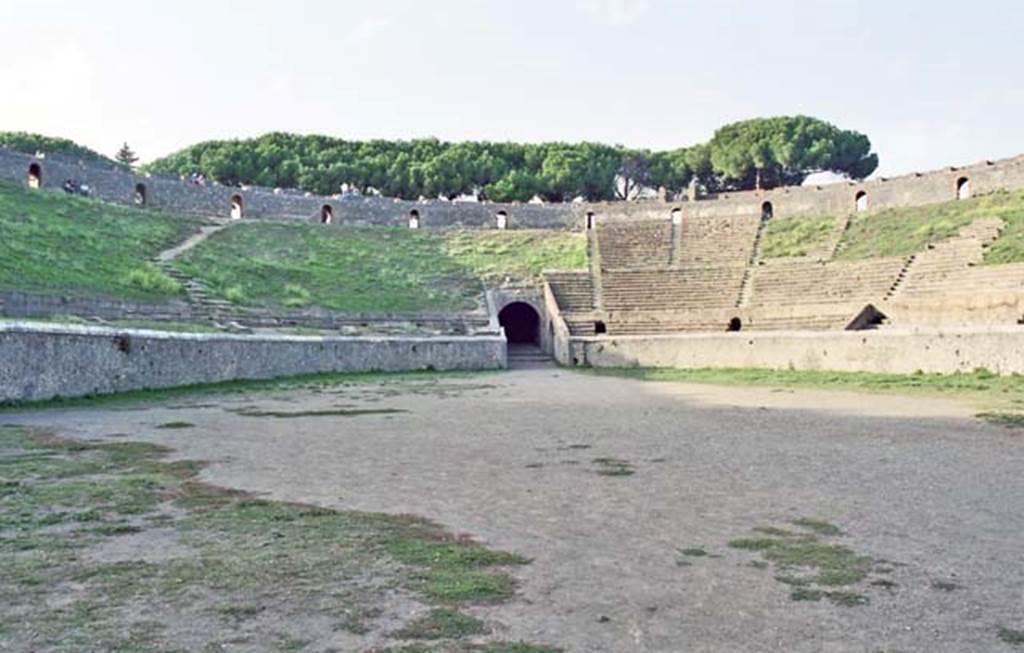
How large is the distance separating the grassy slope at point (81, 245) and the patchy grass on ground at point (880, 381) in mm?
14955

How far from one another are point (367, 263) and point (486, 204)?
12.0 m

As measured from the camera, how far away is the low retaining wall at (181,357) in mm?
14562

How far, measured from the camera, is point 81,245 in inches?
1127

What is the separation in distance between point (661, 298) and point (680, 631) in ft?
97.5

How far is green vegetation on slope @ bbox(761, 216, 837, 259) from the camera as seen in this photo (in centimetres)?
3697

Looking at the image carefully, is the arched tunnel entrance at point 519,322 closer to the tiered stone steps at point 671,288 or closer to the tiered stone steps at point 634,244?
the tiered stone steps at point 634,244

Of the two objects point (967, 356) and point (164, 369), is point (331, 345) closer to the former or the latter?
point (164, 369)

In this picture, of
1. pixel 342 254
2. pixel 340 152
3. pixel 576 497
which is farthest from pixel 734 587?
pixel 340 152

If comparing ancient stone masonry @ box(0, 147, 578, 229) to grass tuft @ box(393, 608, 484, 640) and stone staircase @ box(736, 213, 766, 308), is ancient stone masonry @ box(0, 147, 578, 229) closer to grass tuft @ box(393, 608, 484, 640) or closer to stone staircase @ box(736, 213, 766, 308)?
stone staircase @ box(736, 213, 766, 308)

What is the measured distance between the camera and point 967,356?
20.2 meters

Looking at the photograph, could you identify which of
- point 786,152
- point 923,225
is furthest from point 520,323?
point 786,152

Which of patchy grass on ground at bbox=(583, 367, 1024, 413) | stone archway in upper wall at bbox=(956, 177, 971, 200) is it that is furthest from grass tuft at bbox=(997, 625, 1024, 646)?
stone archway in upper wall at bbox=(956, 177, 971, 200)

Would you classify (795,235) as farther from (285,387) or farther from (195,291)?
(285,387)

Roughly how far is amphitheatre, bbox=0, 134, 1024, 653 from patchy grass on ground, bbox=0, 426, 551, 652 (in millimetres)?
29
